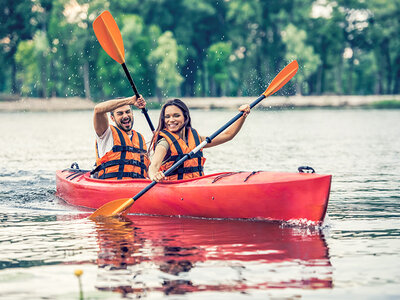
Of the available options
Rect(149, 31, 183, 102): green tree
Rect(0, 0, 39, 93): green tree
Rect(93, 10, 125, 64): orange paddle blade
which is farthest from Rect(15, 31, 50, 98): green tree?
Rect(93, 10, 125, 64): orange paddle blade

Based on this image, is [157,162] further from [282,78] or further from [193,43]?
[193,43]

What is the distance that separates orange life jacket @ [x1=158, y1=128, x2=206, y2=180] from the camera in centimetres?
845

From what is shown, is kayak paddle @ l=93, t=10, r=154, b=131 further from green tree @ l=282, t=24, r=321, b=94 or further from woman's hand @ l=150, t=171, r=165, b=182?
green tree @ l=282, t=24, r=321, b=94

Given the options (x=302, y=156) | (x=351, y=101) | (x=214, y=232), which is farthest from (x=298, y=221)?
(x=351, y=101)

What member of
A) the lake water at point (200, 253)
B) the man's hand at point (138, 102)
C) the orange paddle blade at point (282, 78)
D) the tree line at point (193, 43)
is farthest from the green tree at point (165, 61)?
the man's hand at point (138, 102)

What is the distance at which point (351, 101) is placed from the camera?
5541 cm

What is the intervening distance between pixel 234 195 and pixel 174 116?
101 cm

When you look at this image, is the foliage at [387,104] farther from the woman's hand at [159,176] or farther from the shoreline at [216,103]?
the woman's hand at [159,176]

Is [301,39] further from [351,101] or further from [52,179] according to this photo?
[52,179]

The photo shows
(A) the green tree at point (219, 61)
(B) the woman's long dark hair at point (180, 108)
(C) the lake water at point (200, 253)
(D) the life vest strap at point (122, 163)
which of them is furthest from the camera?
→ (A) the green tree at point (219, 61)

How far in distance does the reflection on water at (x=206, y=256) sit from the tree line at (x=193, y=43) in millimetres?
44942

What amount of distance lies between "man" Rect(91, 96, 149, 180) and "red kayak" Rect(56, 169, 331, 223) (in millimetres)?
209

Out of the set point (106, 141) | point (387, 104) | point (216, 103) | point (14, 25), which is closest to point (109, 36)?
point (106, 141)

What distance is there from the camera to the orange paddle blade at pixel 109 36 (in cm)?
970
